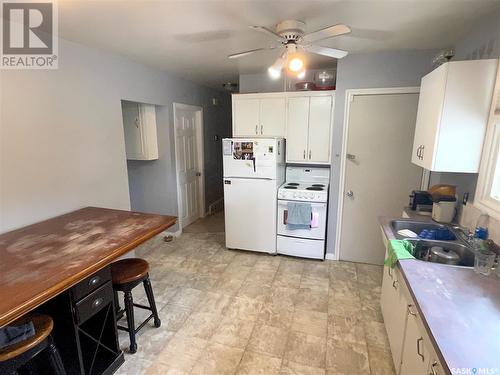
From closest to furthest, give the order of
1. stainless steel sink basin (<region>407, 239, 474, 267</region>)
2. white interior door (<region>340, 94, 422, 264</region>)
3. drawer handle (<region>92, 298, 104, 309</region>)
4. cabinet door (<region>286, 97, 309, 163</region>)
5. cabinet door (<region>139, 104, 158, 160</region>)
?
drawer handle (<region>92, 298, 104, 309</region>) < stainless steel sink basin (<region>407, 239, 474, 267</region>) < white interior door (<region>340, 94, 422, 264</region>) < cabinet door (<region>286, 97, 309, 163</region>) < cabinet door (<region>139, 104, 158, 160</region>)

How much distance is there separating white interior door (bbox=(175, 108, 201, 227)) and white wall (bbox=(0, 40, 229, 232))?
1020 millimetres

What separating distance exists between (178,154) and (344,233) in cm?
261

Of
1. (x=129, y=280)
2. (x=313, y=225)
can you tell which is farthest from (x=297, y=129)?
(x=129, y=280)

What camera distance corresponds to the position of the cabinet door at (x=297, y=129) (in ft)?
11.0

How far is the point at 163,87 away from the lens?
372 cm

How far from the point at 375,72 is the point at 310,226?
184 centimetres

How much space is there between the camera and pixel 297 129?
3420 millimetres

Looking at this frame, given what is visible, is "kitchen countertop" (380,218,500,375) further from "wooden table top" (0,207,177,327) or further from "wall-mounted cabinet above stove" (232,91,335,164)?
"wall-mounted cabinet above stove" (232,91,335,164)

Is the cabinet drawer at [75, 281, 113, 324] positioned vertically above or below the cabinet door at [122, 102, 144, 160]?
below

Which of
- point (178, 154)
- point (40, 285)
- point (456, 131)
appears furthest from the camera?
point (178, 154)

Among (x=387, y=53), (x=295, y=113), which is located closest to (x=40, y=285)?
(x=295, y=113)

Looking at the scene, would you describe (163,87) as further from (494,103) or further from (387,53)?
(494,103)

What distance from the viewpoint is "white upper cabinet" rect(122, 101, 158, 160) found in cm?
388

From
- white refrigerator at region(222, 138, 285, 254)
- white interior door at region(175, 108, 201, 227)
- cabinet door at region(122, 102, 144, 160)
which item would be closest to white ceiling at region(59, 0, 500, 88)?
white refrigerator at region(222, 138, 285, 254)
